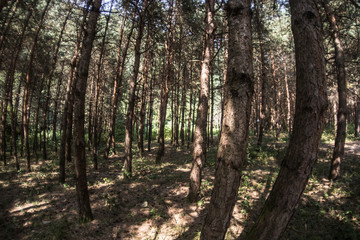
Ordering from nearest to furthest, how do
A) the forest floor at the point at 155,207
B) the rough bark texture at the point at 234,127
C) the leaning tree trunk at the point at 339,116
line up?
the rough bark texture at the point at 234,127, the forest floor at the point at 155,207, the leaning tree trunk at the point at 339,116

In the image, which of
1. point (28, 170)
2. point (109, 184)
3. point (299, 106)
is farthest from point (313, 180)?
point (28, 170)

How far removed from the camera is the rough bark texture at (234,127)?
7.18 feet

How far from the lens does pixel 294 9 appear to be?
7.29 feet

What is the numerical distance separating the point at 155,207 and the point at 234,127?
5233mm

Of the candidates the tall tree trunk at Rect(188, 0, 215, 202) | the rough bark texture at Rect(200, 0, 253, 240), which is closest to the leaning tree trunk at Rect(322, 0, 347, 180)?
the tall tree trunk at Rect(188, 0, 215, 202)

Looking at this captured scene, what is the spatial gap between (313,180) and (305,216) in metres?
2.97

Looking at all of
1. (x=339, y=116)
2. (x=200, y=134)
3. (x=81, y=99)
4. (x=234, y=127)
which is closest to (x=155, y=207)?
(x=200, y=134)

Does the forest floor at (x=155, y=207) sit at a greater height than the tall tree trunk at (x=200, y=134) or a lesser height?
lesser

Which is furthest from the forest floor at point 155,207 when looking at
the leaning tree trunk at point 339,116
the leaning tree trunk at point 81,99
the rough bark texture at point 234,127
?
the rough bark texture at point 234,127

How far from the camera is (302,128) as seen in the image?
2.00 metres

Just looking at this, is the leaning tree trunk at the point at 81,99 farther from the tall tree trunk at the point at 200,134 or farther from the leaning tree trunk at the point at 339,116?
the leaning tree trunk at the point at 339,116

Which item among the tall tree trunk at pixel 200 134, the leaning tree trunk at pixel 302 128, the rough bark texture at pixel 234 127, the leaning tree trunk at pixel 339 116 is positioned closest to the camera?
the leaning tree trunk at pixel 302 128

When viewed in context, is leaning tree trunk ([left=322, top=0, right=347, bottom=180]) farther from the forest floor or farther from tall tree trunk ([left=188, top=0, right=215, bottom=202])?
tall tree trunk ([left=188, top=0, right=215, bottom=202])

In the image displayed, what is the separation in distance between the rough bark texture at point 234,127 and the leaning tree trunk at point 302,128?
42 centimetres
